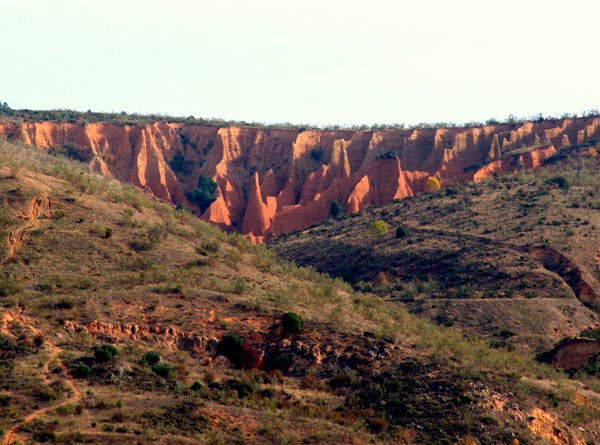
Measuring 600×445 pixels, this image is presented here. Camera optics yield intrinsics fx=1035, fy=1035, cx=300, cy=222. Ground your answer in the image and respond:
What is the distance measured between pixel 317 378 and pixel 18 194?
80.7 feet

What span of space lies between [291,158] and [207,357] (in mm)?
89483

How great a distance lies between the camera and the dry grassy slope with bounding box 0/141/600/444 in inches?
1706

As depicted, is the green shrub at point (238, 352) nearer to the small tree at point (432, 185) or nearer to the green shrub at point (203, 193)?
the small tree at point (432, 185)

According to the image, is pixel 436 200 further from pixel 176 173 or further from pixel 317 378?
pixel 317 378

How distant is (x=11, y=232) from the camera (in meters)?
61.6

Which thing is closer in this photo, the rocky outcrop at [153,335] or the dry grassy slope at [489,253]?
the rocky outcrop at [153,335]

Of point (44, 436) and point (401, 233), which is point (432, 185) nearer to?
point (401, 233)

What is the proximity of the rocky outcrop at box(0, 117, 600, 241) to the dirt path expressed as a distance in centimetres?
6817

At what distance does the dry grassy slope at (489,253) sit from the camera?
249 ft

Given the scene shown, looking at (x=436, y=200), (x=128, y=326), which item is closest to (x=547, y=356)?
(x=128, y=326)

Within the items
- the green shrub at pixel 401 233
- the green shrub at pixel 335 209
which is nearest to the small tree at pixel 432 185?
the green shrub at pixel 335 209

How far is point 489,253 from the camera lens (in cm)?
8731

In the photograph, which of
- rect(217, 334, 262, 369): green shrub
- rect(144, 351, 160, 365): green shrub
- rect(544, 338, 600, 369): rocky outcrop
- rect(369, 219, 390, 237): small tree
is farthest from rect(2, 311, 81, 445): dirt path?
rect(369, 219, 390, 237): small tree

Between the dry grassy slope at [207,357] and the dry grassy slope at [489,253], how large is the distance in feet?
29.8
